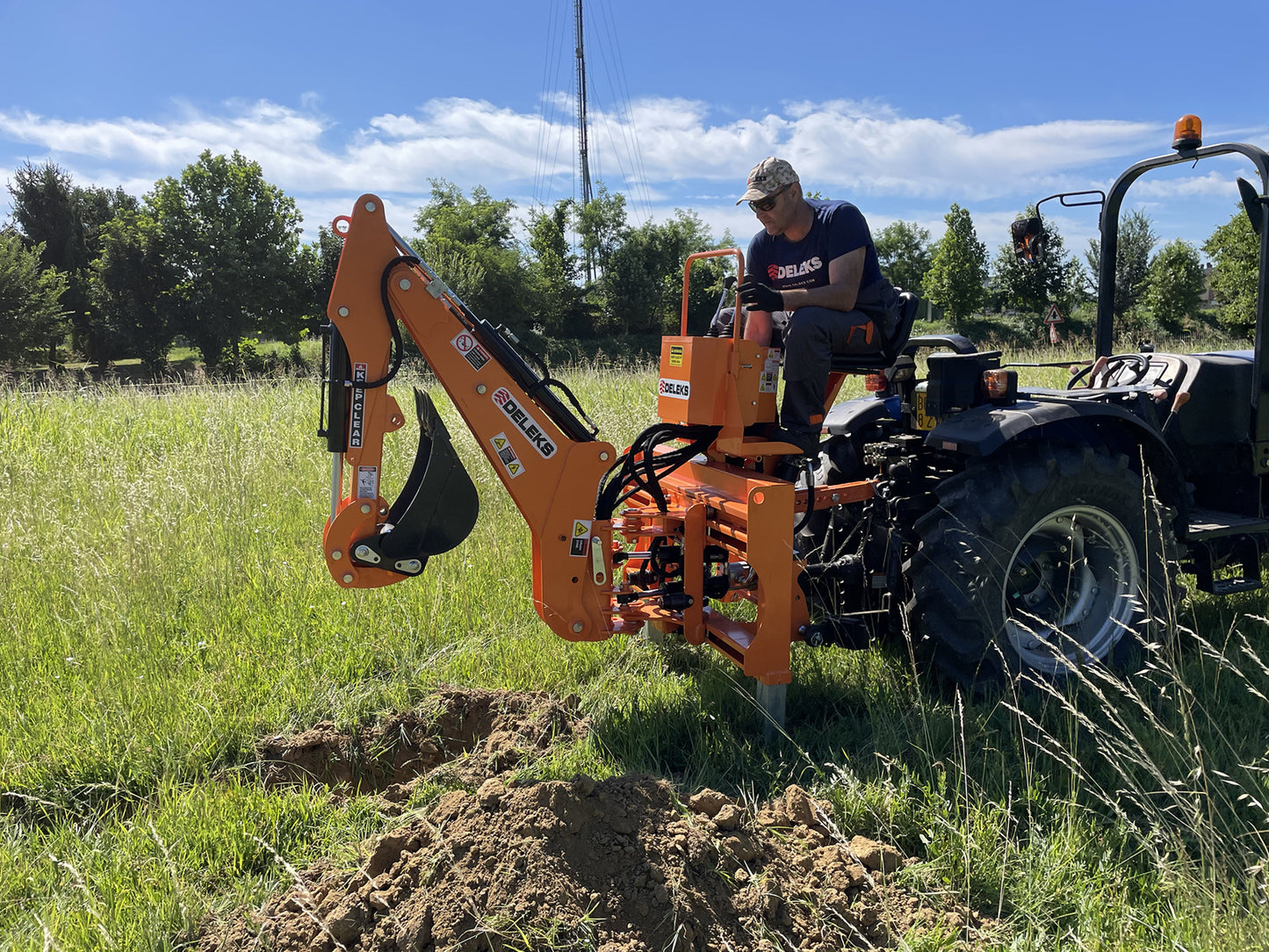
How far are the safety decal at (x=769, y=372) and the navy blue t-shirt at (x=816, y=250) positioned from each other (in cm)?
60

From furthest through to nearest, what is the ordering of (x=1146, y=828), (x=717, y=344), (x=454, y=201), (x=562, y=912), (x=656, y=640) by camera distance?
(x=454, y=201), (x=656, y=640), (x=717, y=344), (x=1146, y=828), (x=562, y=912)

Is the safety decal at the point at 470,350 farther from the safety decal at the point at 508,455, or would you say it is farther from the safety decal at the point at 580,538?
the safety decal at the point at 580,538

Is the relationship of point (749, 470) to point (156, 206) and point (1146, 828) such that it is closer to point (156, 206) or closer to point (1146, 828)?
point (1146, 828)

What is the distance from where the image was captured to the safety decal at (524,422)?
10.5 ft

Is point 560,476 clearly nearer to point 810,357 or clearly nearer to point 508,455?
point 508,455

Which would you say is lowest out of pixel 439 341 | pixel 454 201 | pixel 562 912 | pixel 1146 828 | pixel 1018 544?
pixel 1146 828

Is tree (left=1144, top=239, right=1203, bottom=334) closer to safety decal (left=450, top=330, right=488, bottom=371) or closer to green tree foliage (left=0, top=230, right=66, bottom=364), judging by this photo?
safety decal (left=450, top=330, right=488, bottom=371)

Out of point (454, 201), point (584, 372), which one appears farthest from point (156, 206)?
point (584, 372)

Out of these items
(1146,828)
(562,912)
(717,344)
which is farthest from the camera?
(717,344)

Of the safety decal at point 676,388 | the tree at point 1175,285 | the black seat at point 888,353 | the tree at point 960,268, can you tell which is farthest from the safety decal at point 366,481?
the tree at point 960,268

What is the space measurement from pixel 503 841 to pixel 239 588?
311 cm

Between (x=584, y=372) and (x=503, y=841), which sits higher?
(x=584, y=372)

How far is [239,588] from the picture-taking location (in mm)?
4621

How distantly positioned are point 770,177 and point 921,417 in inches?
55.6
